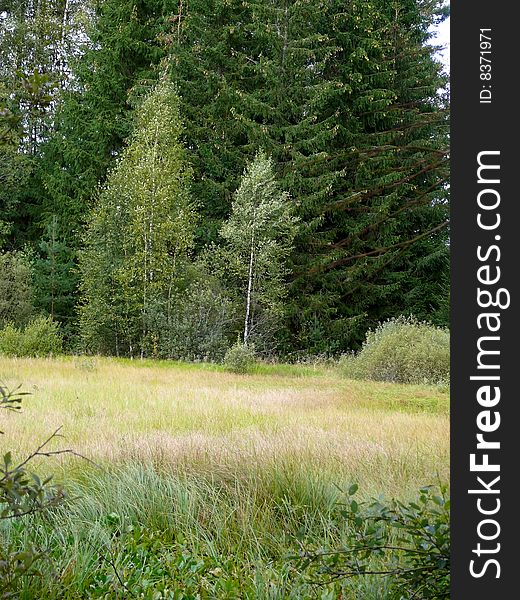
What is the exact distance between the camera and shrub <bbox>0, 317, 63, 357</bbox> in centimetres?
932

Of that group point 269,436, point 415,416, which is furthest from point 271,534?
point 415,416

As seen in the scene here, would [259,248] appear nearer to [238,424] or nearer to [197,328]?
[197,328]

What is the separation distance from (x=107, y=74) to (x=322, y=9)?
5.48 metres

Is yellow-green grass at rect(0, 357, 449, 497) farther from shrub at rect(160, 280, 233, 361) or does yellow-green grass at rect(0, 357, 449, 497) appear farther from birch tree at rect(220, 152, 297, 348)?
birch tree at rect(220, 152, 297, 348)

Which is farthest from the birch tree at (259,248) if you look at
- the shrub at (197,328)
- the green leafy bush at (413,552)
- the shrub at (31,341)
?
the green leafy bush at (413,552)

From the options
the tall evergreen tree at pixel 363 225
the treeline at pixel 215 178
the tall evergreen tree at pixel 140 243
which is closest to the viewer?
the tall evergreen tree at pixel 140 243

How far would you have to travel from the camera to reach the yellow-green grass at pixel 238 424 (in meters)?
2.93

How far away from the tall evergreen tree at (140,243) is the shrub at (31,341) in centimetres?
145

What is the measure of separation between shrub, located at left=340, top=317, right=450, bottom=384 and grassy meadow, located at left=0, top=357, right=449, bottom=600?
2.78 m

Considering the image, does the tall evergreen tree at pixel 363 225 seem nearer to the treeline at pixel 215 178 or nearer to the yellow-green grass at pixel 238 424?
the treeline at pixel 215 178

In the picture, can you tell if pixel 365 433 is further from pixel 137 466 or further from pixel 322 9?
pixel 322 9

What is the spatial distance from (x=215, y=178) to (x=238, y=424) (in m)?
11.8

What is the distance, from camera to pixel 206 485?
2648 mm

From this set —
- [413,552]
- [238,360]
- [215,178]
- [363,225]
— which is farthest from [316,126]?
[413,552]
